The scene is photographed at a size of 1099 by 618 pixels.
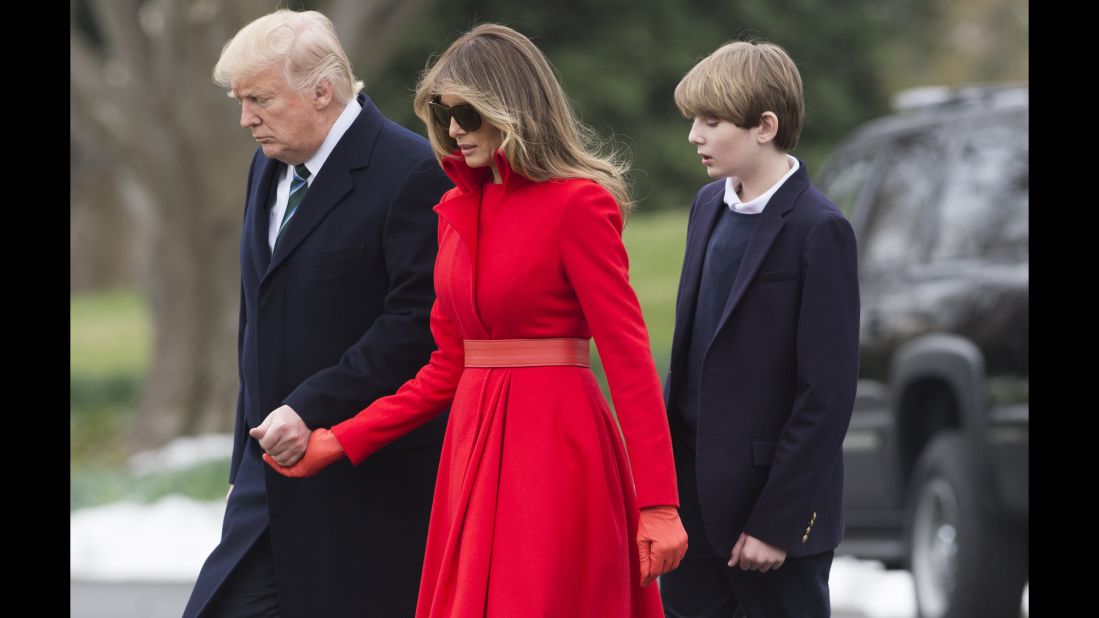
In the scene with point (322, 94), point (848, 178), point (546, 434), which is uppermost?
point (848, 178)

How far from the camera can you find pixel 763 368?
426 cm

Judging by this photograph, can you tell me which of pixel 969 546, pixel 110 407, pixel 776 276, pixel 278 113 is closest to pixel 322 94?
pixel 278 113

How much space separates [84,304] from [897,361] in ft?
93.4

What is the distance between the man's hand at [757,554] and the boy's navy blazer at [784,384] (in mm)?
20

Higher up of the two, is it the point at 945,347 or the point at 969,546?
the point at 945,347

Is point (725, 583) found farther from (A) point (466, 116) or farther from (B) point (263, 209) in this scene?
(B) point (263, 209)

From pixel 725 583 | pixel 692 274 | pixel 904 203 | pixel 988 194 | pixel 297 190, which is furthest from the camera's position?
pixel 904 203

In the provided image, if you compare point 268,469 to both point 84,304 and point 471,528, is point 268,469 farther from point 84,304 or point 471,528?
point 84,304

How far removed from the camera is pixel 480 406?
4105 millimetres

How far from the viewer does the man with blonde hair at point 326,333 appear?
462 centimetres

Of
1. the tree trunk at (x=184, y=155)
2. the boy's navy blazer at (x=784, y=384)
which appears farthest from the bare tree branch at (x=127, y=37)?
the boy's navy blazer at (x=784, y=384)

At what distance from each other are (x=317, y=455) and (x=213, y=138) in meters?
9.46

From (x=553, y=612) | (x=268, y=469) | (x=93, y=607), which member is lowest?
(x=93, y=607)
